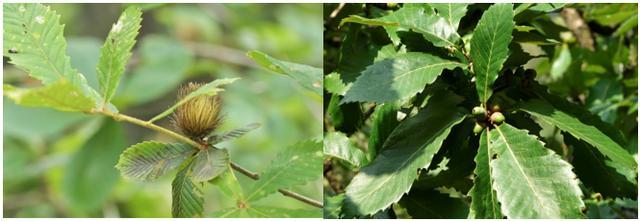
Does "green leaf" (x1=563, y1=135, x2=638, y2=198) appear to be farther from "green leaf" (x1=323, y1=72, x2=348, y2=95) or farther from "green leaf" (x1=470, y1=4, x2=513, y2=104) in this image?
"green leaf" (x1=323, y1=72, x2=348, y2=95)

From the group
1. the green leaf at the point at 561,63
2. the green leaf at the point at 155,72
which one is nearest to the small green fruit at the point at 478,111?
the green leaf at the point at 561,63

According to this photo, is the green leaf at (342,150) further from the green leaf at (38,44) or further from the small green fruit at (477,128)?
the green leaf at (38,44)

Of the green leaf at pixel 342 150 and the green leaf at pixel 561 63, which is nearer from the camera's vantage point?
the green leaf at pixel 342 150

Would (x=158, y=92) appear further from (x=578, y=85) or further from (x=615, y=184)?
(x=615, y=184)

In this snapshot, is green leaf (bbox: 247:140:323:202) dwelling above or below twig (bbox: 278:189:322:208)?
above

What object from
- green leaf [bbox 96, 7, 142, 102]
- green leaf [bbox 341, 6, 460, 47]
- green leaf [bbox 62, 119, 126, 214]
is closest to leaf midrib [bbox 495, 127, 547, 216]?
green leaf [bbox 341, 6, 460, 47]

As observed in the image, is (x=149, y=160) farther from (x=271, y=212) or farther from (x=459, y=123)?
(x=459, y=123)

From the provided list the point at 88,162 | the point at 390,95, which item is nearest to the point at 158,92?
the point at 88,162
